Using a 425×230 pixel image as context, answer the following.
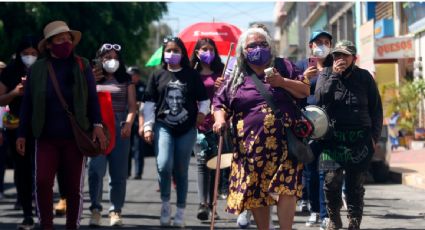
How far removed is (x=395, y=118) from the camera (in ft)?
87.1

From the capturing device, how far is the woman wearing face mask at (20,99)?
977cm

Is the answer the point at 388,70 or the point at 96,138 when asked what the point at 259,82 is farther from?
the point at 388,70

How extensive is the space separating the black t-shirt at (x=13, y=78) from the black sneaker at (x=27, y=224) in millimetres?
1109

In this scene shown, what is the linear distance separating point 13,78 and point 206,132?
203 centimetres

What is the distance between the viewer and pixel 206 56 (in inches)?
423

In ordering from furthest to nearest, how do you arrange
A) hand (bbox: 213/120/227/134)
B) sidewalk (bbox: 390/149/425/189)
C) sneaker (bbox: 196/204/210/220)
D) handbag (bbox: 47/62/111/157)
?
sidewalk (bbox: 390/149/425/189) < sneaker (bbox: 196/204/210/220) < handbag (bbox: 47/62/111/157) < hand (bbox: 213/120/227/134)

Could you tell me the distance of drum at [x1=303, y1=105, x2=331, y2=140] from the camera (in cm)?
754

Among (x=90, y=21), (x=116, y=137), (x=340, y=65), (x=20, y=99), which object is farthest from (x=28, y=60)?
(x=90, y=21)

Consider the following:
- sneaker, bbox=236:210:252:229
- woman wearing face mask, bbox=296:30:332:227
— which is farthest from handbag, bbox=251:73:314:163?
sneaker, bbox=236:210:252:229

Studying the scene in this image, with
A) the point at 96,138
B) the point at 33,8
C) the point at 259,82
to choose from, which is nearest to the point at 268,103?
the point at 259,82

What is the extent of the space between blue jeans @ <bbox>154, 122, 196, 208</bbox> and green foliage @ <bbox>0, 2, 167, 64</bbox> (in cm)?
2028

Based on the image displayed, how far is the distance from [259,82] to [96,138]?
181 centimetres

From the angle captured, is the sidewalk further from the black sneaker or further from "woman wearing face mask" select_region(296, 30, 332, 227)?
the black sneaker

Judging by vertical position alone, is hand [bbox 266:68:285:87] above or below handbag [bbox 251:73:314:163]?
above
